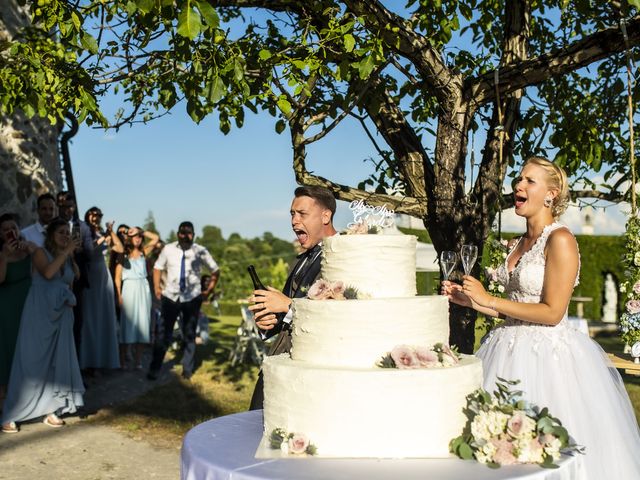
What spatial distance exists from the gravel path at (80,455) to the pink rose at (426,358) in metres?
4.07

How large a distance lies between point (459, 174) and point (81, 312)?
238 inches

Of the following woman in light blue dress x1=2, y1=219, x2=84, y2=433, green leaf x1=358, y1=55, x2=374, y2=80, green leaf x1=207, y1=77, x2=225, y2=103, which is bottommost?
woman in light blue dress x1=2, y1=219, x2=84, y2=433

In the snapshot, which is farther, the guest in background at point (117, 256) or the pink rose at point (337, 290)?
the guest in background at point (117, 256)

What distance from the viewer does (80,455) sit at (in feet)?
23.6

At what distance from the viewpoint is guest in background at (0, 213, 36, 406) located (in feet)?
27.1

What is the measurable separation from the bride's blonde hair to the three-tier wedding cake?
129cm

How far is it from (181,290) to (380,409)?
27.2 feet

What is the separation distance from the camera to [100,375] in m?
11.4

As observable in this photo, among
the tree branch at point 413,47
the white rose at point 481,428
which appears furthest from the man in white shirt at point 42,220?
the white rose at point 481,428

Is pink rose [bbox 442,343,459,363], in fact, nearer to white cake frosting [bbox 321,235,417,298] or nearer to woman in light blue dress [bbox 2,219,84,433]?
white cake frosting [bbox 321,235,417,298]

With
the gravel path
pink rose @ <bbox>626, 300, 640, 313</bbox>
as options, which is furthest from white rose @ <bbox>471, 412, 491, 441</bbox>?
the gravel path

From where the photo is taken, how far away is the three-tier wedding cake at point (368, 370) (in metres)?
3.04

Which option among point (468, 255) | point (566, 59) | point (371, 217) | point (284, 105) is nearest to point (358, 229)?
point (371, 217)

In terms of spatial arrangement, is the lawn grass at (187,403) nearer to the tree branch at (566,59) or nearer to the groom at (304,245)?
the tree branch at (566,59)
